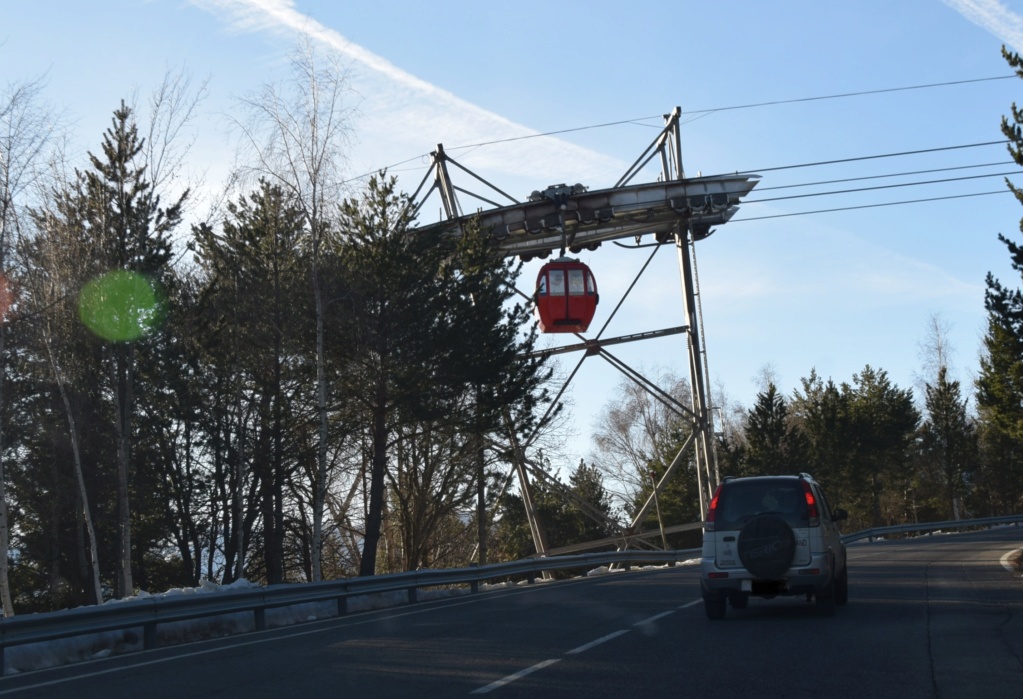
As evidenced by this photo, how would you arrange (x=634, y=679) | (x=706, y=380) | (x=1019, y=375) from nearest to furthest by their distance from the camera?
1. (x=634, y=679)
2. (x=1019, y=375)
3. (x=706, y=380)

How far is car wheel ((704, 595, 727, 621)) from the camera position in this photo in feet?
44.4

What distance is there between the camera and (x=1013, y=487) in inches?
3184

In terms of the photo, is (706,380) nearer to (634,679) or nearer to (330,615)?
(330,615)

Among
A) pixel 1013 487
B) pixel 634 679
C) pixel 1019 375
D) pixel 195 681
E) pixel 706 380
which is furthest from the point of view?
pixel 1013 487

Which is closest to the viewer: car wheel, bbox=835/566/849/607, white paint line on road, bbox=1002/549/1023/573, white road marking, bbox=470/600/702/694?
white road marking, bbox=470/600/702/694

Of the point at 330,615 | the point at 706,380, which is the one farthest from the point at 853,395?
the point at 330,615

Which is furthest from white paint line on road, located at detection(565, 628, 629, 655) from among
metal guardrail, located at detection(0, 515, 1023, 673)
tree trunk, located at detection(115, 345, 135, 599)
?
tree trunk, located at detection(115, 345, 135, 599)

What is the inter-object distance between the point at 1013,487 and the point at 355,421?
205ft

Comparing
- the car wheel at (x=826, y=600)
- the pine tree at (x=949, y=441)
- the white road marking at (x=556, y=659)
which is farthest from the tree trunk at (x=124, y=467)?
the pine tree at (x=949, y=441)

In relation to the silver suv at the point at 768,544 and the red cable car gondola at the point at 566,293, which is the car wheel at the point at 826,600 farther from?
the red cable car gondola at the point at 566,293

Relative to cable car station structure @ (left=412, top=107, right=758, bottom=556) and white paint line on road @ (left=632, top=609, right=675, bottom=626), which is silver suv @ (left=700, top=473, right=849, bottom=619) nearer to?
white paint line on road @ (left=632, top=609, right=675, bottom=626)

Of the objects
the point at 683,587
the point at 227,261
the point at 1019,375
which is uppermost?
the point at 227,261

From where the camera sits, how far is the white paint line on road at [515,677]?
8.46 meters

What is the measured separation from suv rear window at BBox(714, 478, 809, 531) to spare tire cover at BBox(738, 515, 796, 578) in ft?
0.54
